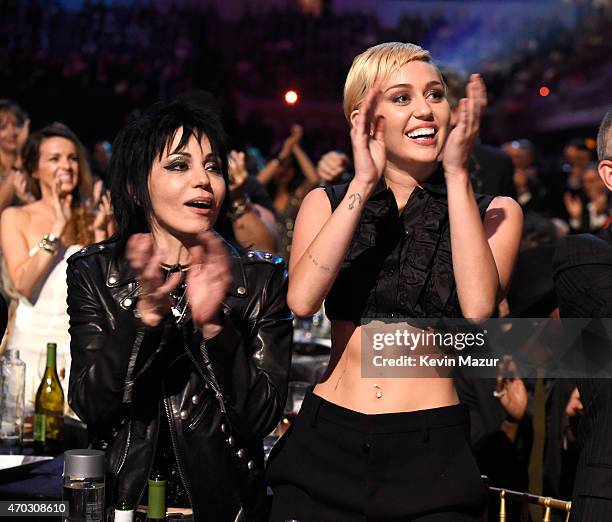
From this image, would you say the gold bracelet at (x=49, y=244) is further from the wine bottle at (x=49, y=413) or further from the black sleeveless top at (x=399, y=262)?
the black sleeveless top at (x=399, y=262)

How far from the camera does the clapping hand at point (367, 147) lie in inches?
87.8

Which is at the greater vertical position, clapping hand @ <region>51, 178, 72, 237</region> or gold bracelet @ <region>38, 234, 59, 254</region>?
clapping hand @ <region>51, 178, 72, 237</region>

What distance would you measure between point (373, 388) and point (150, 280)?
0.55m

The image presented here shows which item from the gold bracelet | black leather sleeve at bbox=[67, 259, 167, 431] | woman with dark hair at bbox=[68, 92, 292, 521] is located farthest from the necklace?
the gold bracelet

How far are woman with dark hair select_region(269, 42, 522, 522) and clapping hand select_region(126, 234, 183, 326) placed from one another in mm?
311

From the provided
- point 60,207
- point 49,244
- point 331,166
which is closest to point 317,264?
point 331,166

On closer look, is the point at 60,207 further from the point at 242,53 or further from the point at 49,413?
the point at 242,53

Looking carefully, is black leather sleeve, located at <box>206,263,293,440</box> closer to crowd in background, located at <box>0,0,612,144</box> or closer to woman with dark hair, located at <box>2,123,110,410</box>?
woman with dark hair, located at <box>2,123,110,410</box>

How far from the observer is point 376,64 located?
2.39m

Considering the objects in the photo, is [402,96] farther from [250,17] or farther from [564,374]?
[250,17]

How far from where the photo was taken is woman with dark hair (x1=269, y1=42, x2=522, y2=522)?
7.23 feet

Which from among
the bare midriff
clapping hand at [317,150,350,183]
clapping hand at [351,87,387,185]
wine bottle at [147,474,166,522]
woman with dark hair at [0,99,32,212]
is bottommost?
wine bottle at [147,474,166,522]

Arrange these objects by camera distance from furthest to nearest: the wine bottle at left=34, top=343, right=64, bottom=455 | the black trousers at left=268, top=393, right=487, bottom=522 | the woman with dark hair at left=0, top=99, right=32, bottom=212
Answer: the woman with dark hair at left=0, top=99, right=32, bottom=212, the wine bottle at left=34, top=343, right=64, bottom=455, the black trousers at left=268, top=393, right=487, bottom=522

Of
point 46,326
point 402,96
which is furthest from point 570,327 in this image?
point 46,326
